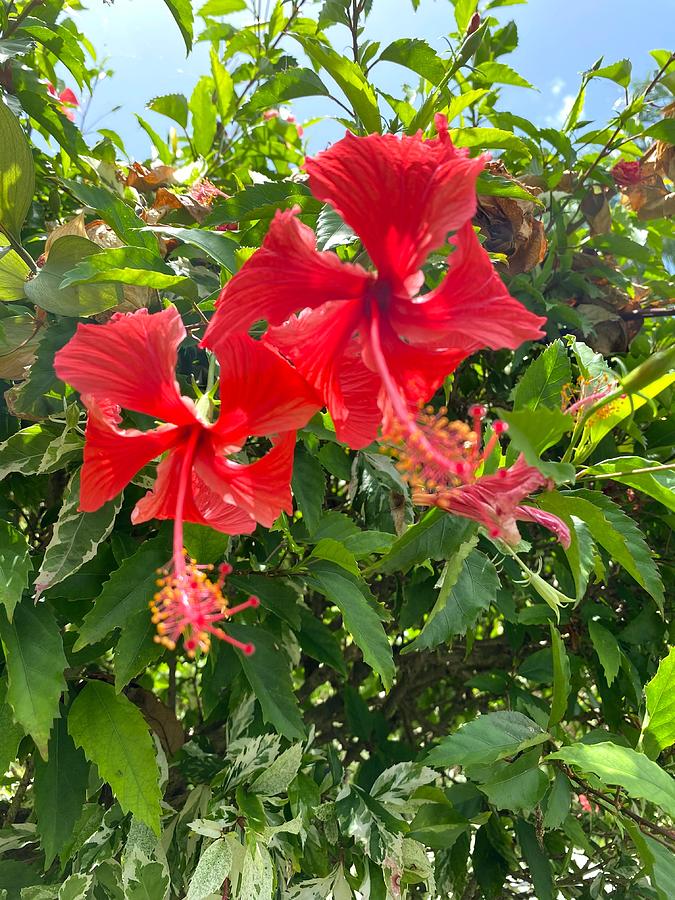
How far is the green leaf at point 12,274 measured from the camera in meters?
0.87

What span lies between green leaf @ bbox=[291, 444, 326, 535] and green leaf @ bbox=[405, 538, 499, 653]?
208 mm

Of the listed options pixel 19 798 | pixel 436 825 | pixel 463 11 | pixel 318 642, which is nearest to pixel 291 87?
pixel 463 11

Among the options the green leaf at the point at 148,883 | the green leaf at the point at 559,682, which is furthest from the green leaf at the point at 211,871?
the green leaf at the point at 559,682

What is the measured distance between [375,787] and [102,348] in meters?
0.95

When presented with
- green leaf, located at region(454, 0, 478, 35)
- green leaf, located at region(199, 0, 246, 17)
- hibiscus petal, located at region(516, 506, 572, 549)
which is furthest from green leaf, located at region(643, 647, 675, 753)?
green leaf, located at region(199, 0, 246, 17)

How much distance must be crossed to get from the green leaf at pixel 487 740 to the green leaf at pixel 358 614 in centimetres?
18

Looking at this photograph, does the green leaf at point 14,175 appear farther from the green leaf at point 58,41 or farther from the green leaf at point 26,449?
the green leaf at point 58,41

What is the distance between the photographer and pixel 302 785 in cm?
114

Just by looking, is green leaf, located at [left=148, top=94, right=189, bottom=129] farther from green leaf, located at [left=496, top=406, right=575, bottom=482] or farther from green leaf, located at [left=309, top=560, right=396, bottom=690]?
green leaf, located at [left=496, top=406, right=575, bottom=482]

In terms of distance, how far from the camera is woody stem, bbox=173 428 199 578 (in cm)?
66

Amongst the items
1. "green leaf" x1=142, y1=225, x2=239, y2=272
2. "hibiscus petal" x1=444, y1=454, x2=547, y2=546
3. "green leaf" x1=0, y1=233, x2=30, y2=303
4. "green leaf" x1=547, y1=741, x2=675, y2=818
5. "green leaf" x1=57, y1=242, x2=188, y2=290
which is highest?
"green leaf" x1=142, y1=225, x2=239, y2=272

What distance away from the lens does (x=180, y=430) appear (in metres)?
0.72

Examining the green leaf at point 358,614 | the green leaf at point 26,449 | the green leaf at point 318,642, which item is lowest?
the green leaf at point 318,642

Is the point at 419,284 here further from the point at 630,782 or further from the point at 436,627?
the point at 630,782
